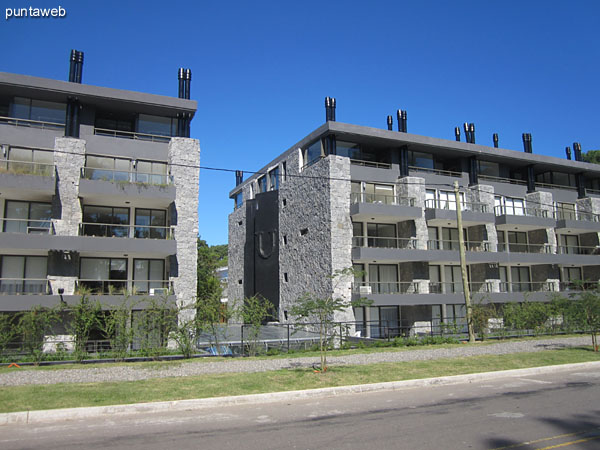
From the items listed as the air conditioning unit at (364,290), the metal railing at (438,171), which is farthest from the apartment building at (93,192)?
the metal railing at (438,171)

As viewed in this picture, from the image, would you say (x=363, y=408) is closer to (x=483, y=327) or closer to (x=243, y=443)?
(x=243, y=443)

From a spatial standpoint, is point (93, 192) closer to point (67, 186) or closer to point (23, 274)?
point (67, 186)

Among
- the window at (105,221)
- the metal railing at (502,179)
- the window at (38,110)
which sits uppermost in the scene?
the window at (38,110)

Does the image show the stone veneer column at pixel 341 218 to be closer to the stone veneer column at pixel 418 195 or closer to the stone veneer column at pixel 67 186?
the stone veneer column at pixel 418 195

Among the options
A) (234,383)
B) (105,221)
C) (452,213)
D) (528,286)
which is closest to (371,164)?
(452,213)

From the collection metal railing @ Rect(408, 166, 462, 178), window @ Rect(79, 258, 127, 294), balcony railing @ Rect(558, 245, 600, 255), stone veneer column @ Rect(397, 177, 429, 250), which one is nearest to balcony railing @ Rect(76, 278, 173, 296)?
window @ Rect(79, 258, 127, 294)

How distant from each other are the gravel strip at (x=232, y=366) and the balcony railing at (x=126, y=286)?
812 cm

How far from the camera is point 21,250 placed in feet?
75.0

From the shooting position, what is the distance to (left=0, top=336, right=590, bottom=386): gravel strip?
43.5 feet

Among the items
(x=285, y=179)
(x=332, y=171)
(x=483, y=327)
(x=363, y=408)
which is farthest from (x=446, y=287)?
(x=363, y=408)

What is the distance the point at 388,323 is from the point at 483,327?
7774 millimetres

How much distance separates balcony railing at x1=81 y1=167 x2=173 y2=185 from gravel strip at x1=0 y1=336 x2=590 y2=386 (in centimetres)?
1184

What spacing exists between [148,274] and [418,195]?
17900 mm

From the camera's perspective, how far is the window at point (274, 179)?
37.4 m
